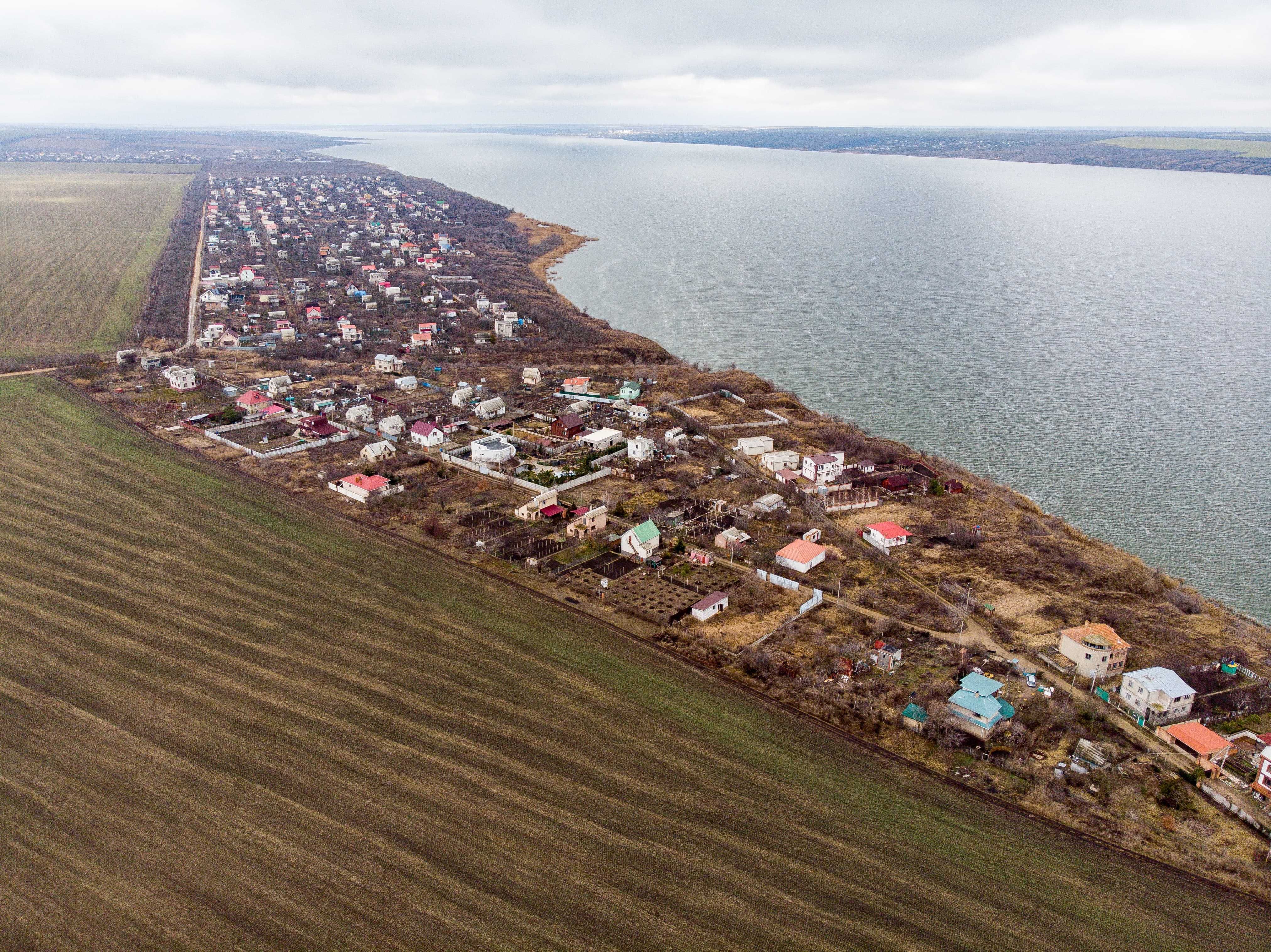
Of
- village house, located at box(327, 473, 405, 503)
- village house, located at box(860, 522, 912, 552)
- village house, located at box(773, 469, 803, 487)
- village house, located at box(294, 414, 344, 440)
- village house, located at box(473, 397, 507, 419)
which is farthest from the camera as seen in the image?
village house, located at box(473, 397, 507, 419)

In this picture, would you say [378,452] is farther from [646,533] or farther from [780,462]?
[780,462]

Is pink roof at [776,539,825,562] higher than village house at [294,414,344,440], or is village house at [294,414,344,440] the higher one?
village house at [294,414,344,440]

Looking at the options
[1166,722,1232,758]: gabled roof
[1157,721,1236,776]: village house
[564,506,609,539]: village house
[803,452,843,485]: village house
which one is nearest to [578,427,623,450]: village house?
[564,506,609,539]: village house

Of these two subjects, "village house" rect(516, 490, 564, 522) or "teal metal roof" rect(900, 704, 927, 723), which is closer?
"teal metal roof" rect(900, 704, 927, 723)

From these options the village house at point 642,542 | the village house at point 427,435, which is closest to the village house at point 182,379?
the village house at point 427,435

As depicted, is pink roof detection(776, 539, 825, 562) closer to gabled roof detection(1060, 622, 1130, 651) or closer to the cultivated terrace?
the cultivated terrace

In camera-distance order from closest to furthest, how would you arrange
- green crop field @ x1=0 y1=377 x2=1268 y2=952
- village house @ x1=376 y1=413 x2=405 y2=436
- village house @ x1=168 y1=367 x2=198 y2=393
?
green crop field @ x1=0 y1=377 x2=1268 y2=952 → village house @ x1=376 y1=413 x2=405 y2=436 → village house @ x1=168 y1=367 x2=198 y2=393

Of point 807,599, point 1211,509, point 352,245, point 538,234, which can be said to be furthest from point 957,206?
point 807,599
